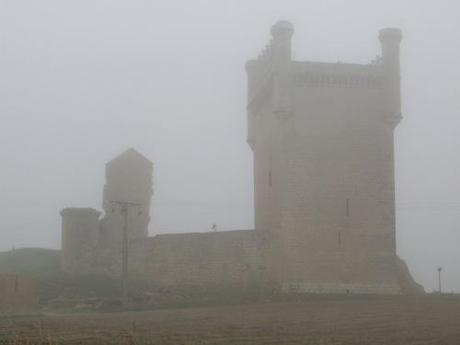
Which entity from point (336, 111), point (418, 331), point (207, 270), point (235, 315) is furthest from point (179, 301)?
point (418, 331)

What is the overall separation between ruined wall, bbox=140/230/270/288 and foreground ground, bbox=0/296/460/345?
4109 millimetres

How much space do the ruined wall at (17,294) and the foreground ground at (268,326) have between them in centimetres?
269

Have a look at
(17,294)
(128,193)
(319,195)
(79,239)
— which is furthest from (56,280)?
(319,195)

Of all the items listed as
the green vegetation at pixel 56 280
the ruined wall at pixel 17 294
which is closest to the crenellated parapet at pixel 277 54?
the green vegetation at pixel 56 280

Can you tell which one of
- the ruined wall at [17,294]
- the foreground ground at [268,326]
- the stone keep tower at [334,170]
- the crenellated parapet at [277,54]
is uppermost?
the crenellated parapet at [277,54]

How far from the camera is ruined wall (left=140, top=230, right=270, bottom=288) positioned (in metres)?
35.0

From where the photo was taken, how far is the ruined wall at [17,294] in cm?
3006

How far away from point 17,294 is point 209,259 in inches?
313

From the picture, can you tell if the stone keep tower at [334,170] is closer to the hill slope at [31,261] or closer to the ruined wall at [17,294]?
the ruined wall at [17,294]

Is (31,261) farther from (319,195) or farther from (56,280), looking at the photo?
(319,195)

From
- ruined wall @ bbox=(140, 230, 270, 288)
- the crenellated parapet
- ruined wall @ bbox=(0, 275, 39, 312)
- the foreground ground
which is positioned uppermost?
the crenellated parapet

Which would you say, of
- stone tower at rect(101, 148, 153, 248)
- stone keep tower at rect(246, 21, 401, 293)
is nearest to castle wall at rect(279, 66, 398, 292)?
stone keep tower at rect(246, 21, 401, 293)

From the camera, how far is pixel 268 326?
21938 millimetres

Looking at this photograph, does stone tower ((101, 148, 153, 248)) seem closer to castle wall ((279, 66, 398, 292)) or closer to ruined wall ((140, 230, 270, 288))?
ruined wall ((140, 230, 270, 288))
